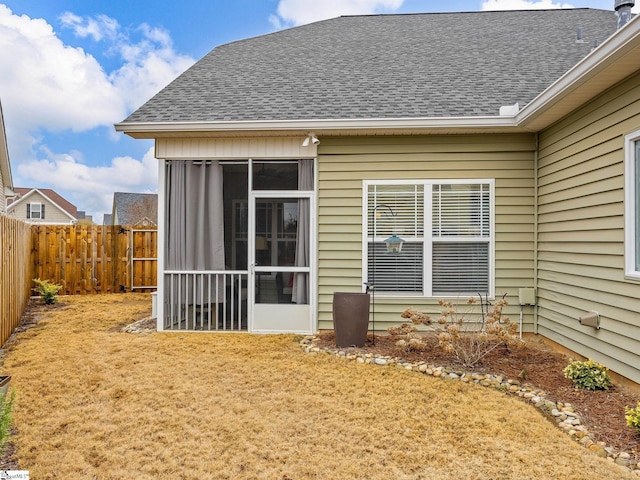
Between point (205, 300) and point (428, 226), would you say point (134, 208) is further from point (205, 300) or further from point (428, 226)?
point (428, 226)

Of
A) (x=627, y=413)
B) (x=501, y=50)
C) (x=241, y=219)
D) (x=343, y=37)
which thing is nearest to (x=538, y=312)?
(x=627, y=413)

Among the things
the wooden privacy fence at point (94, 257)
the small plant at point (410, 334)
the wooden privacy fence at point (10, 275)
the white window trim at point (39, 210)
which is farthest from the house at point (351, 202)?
the white window trim at point (39, 210)

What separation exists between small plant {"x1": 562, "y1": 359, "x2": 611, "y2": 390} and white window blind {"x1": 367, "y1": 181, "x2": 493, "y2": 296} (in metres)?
1.78

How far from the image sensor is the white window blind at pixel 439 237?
5430 millimetres

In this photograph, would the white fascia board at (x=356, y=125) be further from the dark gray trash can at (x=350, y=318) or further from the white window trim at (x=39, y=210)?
the white window trim at (x=39, y=210)

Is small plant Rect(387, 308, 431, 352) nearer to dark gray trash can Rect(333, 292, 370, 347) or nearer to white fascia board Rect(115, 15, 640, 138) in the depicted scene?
dark gray trash can Rect(333, 292, 370, 347)

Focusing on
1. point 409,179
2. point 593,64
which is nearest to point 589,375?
point 593,64

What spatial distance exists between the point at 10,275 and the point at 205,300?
8.83ft

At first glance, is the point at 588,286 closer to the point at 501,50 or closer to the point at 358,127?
the point at 358,127

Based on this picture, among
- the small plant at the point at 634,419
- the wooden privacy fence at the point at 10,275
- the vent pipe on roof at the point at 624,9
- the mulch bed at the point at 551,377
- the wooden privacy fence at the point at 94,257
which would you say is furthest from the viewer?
the wooden privacy fence at the point at 94,257

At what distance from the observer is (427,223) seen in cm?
544

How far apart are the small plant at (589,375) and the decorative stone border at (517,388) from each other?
0.38 m

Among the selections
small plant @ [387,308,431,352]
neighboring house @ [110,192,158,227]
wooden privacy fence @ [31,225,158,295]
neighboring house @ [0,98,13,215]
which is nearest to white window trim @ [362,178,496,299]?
small plant @ [387,308,431,352]

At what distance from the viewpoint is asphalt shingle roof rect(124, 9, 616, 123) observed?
223 inches
